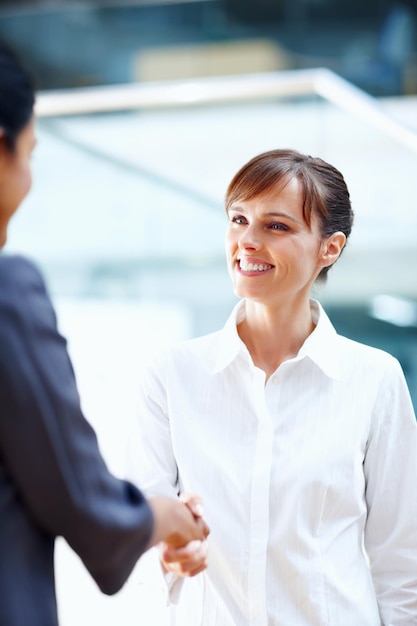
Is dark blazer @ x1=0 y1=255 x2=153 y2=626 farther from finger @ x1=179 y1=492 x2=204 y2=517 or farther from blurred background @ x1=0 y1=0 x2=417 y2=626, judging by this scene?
blurred background @ x1=0 y1=0 x2=417 y2=626

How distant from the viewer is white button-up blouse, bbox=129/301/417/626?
1570 millimetres

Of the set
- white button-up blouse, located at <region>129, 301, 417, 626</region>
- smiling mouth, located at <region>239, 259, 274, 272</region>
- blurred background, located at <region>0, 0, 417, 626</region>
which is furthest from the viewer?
blurred background, located at <region>0, 0, 417, 626</region>

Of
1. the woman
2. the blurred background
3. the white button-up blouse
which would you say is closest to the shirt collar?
the white button-up blouse

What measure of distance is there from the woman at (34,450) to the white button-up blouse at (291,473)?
480mm

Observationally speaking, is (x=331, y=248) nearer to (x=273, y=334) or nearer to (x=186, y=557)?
(x=273, y=334)

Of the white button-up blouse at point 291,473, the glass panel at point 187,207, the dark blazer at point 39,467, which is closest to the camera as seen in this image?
the dark blazer at point 39,467

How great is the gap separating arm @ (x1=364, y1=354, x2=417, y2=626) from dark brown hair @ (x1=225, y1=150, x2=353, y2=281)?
366 millimetres

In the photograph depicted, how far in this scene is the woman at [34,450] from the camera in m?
1.06

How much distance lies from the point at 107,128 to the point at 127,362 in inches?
63.5

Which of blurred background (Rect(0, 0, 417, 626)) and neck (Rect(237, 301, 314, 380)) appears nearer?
neck (Rect(237, 301, 314, 380))

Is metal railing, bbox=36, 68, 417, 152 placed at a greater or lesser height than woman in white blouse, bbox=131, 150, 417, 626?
greater

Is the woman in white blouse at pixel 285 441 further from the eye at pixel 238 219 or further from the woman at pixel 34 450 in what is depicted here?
the woman at pixel 34 450

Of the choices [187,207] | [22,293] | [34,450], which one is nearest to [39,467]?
[34,450]

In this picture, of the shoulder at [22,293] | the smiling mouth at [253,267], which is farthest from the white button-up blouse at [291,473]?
the shoulder at [22,293]
